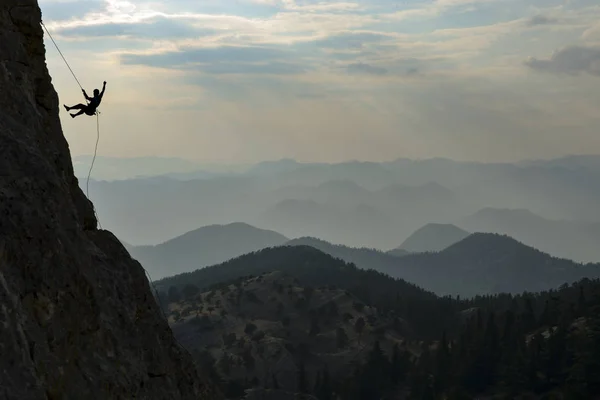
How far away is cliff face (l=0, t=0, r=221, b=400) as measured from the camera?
38.6ft

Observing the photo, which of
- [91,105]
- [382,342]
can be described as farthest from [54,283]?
[382,342]

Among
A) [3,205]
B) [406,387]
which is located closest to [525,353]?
[406,387]

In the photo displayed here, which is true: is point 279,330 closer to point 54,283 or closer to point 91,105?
point 91,105

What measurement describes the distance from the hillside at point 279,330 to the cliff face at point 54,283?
103404mm

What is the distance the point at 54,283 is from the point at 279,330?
153099mm

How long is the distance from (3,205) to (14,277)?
1610mm

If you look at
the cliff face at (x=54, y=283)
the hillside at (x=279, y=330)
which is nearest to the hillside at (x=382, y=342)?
the hillside at (x=279, y=330)

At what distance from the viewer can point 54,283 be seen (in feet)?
43.3

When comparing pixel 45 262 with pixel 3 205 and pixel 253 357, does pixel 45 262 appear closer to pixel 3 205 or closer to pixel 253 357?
pixel 3 205

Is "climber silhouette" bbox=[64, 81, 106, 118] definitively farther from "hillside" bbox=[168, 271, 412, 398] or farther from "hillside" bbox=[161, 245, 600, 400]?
"hillside" bbox=[168, 271, 412, 398]

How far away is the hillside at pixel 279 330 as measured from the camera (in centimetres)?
14050

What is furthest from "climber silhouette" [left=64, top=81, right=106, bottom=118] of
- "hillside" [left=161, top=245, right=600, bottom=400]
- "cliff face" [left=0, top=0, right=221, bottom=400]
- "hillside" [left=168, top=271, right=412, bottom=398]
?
"hillside" [left=168, top=271, right=412, bottom=398]

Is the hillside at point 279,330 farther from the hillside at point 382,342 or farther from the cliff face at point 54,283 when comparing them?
the cliff face at point 54,283

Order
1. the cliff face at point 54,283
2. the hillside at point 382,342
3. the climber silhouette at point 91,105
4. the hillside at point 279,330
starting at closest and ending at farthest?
the cliff face at point 54,283, the climber silhouette at point 91,105, the hillside at point 382,342, the hillside at point 279,330
